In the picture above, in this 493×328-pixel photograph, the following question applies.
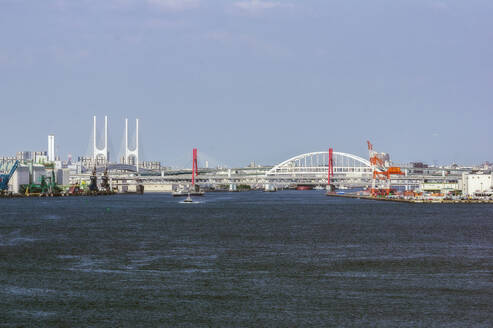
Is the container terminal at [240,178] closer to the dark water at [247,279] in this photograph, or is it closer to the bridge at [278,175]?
the bridge at [278,175]

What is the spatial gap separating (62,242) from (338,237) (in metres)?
13.2

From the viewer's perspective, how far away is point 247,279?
23.4 metres

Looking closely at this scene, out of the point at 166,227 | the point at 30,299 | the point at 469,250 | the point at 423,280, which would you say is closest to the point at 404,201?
the point at 166,227

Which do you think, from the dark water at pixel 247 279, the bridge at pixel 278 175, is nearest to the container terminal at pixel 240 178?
the bridge at pixel 278 175

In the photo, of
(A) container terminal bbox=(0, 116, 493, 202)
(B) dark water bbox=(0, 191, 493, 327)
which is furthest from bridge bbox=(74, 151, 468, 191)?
(B) dark water bbox=(0, 191, 493, 327)

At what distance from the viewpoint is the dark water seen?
18.1m

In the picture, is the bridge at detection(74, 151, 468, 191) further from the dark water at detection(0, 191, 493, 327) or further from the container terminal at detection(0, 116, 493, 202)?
the dark water at detection(0, 191, 493, 327)

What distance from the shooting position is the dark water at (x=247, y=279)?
714 inches

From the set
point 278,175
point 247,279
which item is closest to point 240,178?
point 278,175

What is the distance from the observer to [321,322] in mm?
17547

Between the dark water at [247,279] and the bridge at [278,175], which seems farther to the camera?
the bridge at [278,175]

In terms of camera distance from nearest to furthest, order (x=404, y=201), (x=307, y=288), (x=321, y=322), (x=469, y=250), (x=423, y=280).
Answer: (x=321, y=322) → (x=307, y=288) → (x=423, y=280) → (x=469, y=250) → (x=404, y=201)

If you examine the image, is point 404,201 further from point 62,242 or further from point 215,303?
point 215,303

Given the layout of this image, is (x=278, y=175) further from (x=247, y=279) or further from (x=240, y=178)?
(x=247, y=279)
